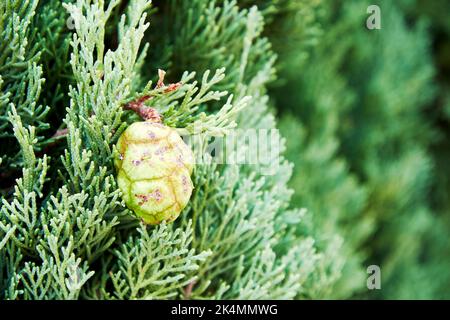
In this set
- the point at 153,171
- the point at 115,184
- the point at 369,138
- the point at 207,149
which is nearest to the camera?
the point at 153,171

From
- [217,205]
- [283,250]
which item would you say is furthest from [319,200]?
[217,205]

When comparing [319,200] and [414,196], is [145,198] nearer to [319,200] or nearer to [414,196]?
[319,200]

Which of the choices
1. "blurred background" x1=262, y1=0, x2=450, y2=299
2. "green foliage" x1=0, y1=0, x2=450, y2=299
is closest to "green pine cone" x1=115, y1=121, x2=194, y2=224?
"green foliage" x1=0, y1=0, x2=450, y2=299

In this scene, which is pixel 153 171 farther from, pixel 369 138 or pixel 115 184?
pixel 369 138

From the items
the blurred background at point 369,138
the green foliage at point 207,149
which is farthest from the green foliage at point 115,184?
the blurred background at point 369,138

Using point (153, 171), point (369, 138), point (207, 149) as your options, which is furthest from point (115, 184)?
point (369, 138)

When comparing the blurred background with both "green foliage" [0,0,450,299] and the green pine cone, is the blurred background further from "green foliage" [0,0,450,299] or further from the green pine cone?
the green pine cone
